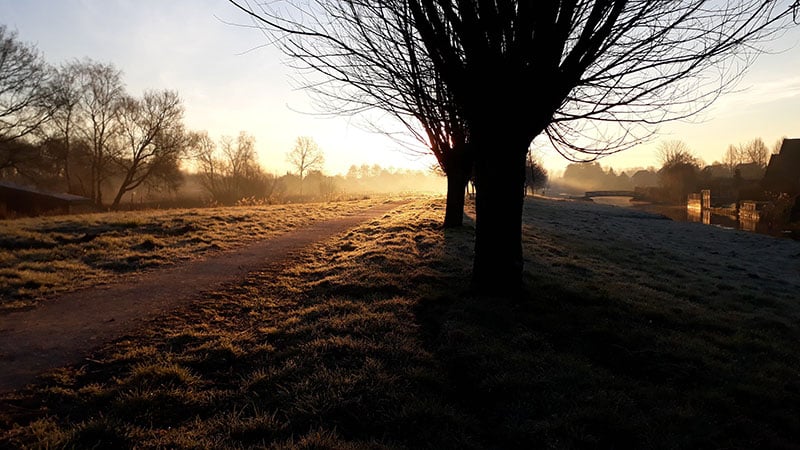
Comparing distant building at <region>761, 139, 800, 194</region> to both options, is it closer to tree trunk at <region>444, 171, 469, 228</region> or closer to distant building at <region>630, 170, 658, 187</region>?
tree trunk at <region>444, 171, 469, 228</region>

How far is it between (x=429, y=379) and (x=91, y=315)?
5.20 m

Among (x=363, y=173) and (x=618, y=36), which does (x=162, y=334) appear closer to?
(x=618, y=36)

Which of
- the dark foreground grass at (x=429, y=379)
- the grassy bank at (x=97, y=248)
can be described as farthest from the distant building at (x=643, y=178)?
the dark foreground grass at (x=429, y=379)

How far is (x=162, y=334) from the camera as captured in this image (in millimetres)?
5402

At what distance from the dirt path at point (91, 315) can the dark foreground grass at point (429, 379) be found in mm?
361

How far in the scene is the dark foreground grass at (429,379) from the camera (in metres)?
3.23

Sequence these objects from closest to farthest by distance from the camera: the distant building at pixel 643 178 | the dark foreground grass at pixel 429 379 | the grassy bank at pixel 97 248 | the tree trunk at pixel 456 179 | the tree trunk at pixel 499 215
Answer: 1. the dark foreground grass at pixel 429 379
2. the tree trunk at pixel 499 215
3. the grassy bank at pixel 97 248
4. the tree trunk at pixel 456 179
5. the distant building at pixel 643 178

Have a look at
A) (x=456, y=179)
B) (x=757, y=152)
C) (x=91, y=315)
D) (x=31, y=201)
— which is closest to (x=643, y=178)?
(x=757, y=152)

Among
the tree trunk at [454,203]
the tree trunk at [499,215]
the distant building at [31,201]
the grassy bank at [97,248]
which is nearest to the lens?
the tree trunk at [499,215]

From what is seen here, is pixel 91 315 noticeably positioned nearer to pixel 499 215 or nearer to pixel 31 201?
pixel 499 215

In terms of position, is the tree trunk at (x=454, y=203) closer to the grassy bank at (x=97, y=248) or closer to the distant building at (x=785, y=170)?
the grassy bank at (x=97, y=248)

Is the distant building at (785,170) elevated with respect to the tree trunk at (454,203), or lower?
elevated

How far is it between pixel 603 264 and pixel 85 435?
1146cm

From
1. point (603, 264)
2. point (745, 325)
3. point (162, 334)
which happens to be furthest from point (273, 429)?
point (603, 264)
